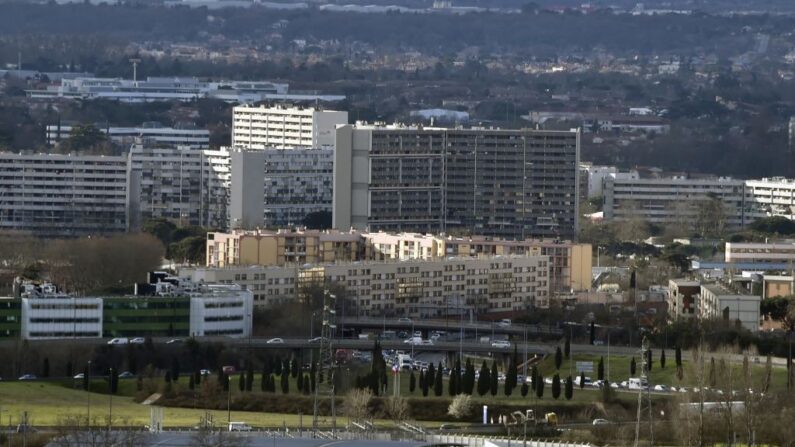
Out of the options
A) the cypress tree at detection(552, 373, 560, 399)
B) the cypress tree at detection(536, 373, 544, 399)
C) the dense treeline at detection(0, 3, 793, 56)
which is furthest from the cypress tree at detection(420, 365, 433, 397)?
the dense treeline at detection(0, 3, 793, 56)

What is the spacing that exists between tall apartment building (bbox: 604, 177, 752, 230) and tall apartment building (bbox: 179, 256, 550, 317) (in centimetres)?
1666

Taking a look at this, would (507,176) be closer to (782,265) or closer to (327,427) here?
(782,265)

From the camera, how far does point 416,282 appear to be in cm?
5347

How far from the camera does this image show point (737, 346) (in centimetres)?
4503

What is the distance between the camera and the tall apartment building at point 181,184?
69.8 metres

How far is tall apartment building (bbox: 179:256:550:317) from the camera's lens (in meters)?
51.2

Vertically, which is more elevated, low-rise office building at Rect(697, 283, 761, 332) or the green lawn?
low-rise office building at Rect(697, 283, 761, 332)

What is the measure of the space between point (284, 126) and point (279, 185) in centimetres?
1228

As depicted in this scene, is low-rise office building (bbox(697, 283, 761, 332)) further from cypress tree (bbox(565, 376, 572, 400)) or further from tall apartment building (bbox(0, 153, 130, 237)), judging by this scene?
tall apartment building (bbox(0, 153, 130, 237))

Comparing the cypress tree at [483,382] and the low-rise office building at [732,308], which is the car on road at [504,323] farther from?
the cypress tree at [483,382]

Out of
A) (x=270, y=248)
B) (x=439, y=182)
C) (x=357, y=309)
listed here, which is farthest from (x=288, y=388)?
(x=439, y=182)

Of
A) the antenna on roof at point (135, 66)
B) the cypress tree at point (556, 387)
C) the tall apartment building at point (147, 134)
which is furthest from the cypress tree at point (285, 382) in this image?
the antenna on roof at point (135, 66)

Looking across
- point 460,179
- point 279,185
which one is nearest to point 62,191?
point 279,185

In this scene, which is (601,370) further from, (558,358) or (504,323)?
(504,323)
